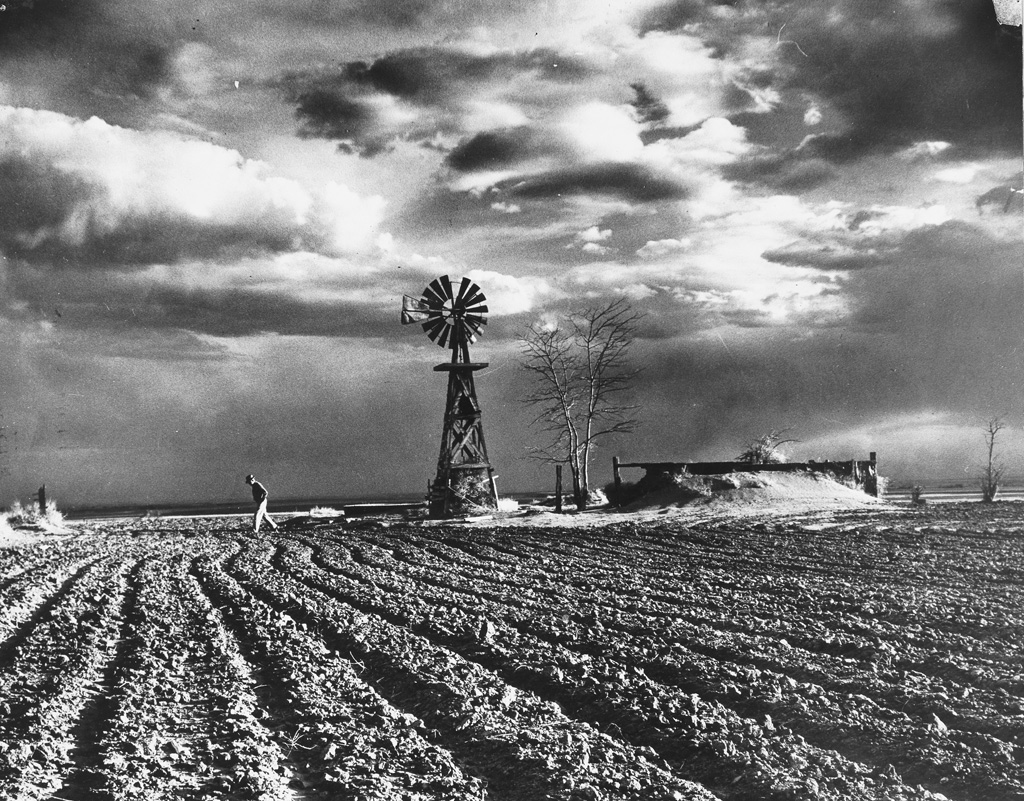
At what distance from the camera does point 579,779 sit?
15.3ft

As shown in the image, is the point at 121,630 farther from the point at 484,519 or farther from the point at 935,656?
the point at 484,519

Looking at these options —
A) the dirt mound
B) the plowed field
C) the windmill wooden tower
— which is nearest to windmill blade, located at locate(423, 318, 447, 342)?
the windmill wooden tower

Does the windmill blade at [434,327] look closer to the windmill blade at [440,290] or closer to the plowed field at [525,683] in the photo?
the windmill blade at [440,290]

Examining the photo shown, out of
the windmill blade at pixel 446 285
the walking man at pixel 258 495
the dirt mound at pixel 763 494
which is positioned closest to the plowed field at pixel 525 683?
the walking man at pixel 258 495

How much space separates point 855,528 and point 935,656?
12642 mm

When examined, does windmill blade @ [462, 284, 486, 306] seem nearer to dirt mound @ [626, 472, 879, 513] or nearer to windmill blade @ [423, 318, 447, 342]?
windmill blade @ [423, 318, 447, 342]

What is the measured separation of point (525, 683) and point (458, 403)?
66.5 ft

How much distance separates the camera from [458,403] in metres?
26.8

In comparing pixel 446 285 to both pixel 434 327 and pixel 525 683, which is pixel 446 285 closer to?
pixel 434 327

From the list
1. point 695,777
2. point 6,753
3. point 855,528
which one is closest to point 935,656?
point 695,777

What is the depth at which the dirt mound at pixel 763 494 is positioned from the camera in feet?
81.9

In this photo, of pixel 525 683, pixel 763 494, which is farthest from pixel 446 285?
pixel 525 683

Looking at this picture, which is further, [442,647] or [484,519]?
[484,519]

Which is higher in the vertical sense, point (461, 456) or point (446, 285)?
point (446, 285)
